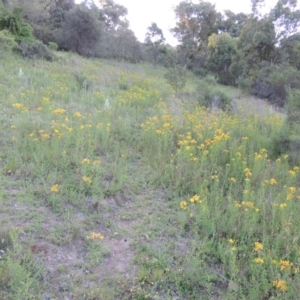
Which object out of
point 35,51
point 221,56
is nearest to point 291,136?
point 35,51

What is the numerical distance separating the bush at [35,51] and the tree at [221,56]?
1526 centimetres

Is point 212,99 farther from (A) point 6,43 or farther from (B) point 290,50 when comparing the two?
(B) point 290,50

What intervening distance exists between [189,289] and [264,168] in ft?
7.66

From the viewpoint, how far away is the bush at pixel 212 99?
8349 mm

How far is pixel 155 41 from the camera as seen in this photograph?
30.7m

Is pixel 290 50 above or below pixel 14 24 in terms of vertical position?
above

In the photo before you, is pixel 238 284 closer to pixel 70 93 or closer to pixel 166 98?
pixel 70 93

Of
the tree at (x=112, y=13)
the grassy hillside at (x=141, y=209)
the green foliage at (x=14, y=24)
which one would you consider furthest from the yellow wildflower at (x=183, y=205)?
the tree at (x=112, y=13)

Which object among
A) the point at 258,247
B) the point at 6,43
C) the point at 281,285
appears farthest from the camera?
the point at 6,43

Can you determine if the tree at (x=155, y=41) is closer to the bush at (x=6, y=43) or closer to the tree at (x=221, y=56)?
the tree at (x=221, y=56)

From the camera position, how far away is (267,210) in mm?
3713

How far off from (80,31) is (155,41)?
12429 mm

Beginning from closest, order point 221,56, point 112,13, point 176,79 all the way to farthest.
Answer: point 176,79 → point 221,56 → point 112,13

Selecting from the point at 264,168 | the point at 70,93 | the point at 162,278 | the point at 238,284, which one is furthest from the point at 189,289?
the point at 70,93
